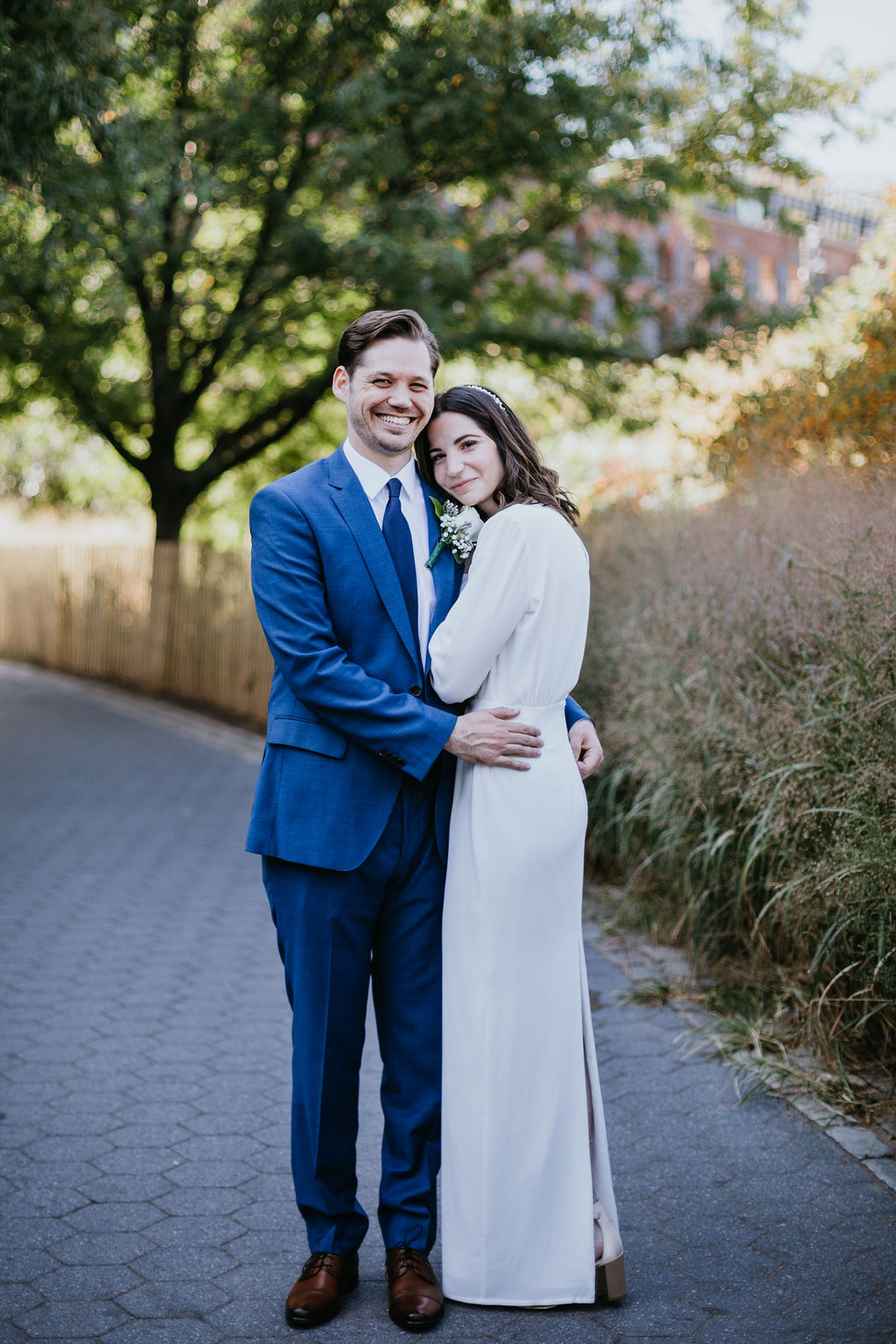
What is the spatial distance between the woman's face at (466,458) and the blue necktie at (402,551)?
158 millimetres

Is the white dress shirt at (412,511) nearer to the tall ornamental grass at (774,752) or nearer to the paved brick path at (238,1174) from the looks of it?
the paved brick path at (238,1174)

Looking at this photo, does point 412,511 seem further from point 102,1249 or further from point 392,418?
point 102,1249

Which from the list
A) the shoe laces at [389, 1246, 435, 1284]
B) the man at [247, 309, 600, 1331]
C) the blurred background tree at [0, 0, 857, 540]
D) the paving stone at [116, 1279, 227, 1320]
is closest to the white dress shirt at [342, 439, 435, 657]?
the man at [247, 309, 600, 1331]

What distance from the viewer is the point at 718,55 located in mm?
12445

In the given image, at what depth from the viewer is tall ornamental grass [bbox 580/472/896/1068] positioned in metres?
4.19

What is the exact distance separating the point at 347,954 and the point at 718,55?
1208cm

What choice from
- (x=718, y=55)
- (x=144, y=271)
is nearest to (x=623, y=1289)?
(x=144, y=271)

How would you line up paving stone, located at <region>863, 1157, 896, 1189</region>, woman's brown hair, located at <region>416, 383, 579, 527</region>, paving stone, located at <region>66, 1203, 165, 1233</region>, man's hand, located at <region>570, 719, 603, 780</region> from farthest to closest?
paving stone, located at <region>863, 1157, 896, 1189</region> → paving stone, located at <region>66, 1203, 165, 1233</region> → man's hand, located at <region>570, 719, 603, 780</region> → woman's brown hair, located at <region>416, 383, 579, 527</region>

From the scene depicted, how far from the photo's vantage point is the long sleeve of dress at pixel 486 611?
9.31 feet

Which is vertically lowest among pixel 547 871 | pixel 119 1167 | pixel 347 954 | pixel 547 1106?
pixel 119 1167

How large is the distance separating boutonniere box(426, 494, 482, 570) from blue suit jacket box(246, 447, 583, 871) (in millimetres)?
148

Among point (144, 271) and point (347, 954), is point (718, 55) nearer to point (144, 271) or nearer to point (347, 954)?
point (144, 271)

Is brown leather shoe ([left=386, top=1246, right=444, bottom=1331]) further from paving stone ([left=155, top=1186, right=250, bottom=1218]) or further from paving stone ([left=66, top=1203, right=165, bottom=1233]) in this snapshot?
paving stone ([left=66, top=1203, right=165, bottom=1233])

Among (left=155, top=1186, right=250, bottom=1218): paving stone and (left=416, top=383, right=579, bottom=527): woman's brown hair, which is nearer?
(left=416, top=383, right=579, bottom=527): woman's brown hair
